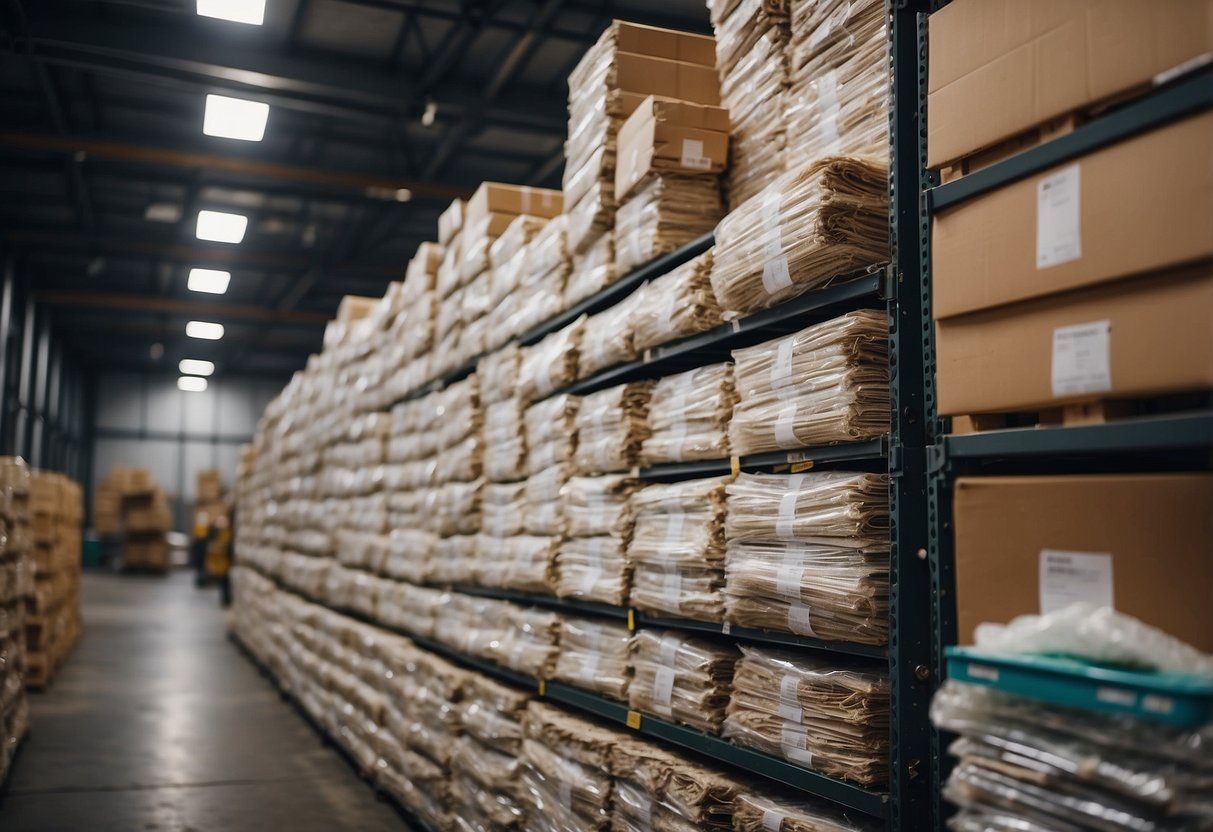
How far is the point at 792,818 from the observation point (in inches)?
120

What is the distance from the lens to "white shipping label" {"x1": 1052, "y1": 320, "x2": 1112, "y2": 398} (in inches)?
81.2

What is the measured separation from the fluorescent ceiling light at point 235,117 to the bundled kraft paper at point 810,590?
29.0 ft

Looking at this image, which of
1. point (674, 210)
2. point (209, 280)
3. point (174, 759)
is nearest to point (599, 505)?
point (674, 210)

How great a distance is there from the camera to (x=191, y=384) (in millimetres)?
34312

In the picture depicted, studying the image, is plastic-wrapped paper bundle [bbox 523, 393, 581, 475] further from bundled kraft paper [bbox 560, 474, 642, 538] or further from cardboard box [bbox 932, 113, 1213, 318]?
cardboard box [bbox 932, 113, 1213, 318]

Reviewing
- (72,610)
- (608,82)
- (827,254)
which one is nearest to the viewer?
(827,254)

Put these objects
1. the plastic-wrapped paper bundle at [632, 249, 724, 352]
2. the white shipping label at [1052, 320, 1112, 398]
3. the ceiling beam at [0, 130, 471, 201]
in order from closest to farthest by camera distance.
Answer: the white shipping label at [1052, 320, 1112, 398]
the plastic-wrapped paper bundle at [632, 249, 724, 352]
the ceiling beam at [0, 130, 471, 201]

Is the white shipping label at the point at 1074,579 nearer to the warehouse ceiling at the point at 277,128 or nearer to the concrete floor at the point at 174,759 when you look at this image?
the concrete floor at the point at 174,759

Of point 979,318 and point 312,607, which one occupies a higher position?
point 979,318

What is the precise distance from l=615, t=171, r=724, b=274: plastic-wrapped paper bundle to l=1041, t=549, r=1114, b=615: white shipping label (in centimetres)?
208

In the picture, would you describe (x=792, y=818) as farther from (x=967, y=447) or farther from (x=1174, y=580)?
(x=1174, y=580)

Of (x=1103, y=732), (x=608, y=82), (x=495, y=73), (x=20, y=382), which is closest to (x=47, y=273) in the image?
(x=20, y=382)

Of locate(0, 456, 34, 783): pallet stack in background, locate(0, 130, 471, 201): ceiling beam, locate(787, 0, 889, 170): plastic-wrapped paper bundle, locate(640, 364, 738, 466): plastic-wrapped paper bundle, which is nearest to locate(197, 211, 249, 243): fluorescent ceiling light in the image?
locate(0, 130, 471, 201): ceiling beam

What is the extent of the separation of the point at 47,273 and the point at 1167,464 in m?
22.9
